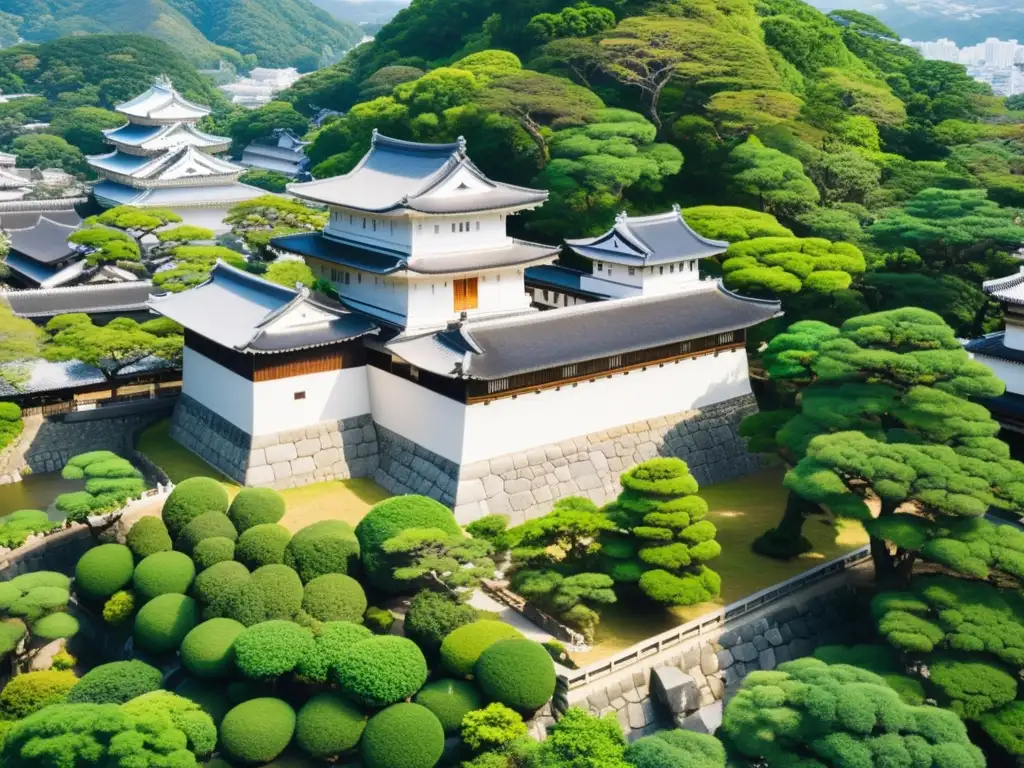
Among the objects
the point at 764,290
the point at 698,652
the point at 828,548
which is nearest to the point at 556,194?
the point at 764,290

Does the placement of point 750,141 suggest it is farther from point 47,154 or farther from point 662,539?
point 47,154

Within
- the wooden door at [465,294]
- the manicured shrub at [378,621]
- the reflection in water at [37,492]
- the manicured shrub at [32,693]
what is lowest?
the reflection in water at [37,492]

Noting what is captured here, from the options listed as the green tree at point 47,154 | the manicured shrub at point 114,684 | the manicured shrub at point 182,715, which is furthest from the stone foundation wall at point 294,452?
the green tree at point 47,154

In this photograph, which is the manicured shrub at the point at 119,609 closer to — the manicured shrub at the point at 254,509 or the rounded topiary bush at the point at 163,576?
the rounded topiary bush at the point at 163,576

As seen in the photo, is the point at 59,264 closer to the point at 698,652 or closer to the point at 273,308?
the point at 273,308

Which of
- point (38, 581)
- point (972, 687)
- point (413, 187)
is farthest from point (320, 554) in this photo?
point (413, 187)

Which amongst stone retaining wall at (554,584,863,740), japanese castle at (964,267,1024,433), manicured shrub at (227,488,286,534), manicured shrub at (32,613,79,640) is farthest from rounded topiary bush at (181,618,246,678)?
japanese castle at (964,267,1024,433)
